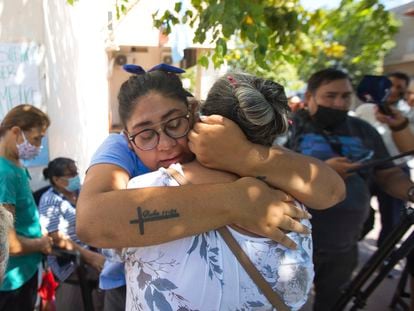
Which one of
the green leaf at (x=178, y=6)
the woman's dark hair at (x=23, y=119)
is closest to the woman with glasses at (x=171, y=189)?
the woman's dark hair at (x=23, y=119)

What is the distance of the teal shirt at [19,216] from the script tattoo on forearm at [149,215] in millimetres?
1420

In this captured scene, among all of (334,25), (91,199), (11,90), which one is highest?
(334,25)

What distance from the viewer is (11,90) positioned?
129 inches

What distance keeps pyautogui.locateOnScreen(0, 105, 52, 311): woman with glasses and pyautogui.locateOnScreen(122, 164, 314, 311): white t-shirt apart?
4.53 ft

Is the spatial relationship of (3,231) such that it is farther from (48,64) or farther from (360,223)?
(48,64)

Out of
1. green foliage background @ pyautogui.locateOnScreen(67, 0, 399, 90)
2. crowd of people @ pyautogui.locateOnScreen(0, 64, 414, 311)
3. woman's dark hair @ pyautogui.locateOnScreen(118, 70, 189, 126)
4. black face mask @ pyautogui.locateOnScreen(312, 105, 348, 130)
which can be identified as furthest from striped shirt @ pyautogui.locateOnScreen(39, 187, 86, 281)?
woman's dark hair @ pyautogui.locateOnScreen(118, 70, 189, 126)

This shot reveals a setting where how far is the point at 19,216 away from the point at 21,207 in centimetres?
6

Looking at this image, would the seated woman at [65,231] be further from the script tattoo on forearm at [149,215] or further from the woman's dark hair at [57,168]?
the script tattoo on forearm at [149,215]

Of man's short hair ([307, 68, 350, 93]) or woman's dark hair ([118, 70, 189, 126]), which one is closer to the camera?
woman's dark hair ([118, 70, 189, 126])

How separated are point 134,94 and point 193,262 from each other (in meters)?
0.51

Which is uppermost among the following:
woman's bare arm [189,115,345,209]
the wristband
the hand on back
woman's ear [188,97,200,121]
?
woman's ear [188,97,200,121]

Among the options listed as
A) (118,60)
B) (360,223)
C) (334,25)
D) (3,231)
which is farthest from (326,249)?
(118,60)

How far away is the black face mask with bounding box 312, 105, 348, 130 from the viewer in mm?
2471

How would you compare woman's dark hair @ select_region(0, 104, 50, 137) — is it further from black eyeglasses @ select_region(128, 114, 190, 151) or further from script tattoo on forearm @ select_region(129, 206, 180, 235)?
script tattoo on forearm @ select_region(129, 206, 180, 235)
